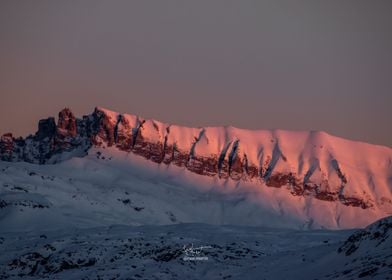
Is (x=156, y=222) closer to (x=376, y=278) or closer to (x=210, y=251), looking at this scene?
(x=210, y=251)

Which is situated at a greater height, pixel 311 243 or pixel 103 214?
pixel 311 243

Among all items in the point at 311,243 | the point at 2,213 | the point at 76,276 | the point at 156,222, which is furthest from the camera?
the point at 156,222

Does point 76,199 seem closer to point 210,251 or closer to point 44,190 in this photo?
point 44,190

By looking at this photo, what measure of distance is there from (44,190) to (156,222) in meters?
27.7

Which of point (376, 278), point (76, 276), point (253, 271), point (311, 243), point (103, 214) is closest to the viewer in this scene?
point (376, 278)

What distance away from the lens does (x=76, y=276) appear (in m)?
57.2

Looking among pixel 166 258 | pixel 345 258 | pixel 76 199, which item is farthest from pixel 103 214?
pixel 345 258

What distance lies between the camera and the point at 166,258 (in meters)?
60.2

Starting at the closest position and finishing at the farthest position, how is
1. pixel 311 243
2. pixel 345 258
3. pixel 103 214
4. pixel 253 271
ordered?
pixel 345 258 < pixel 253 271 < pixel 311 243 < pixel 103 214

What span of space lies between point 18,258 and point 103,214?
10606cm

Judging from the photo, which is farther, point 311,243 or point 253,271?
point 311,243

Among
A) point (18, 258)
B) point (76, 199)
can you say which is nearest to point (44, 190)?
point (76, 199)

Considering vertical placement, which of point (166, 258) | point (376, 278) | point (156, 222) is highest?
point (376, 278)

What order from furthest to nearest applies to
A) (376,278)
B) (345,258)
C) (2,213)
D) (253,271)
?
(2,213), (253,271), (345,258), (376,278)
